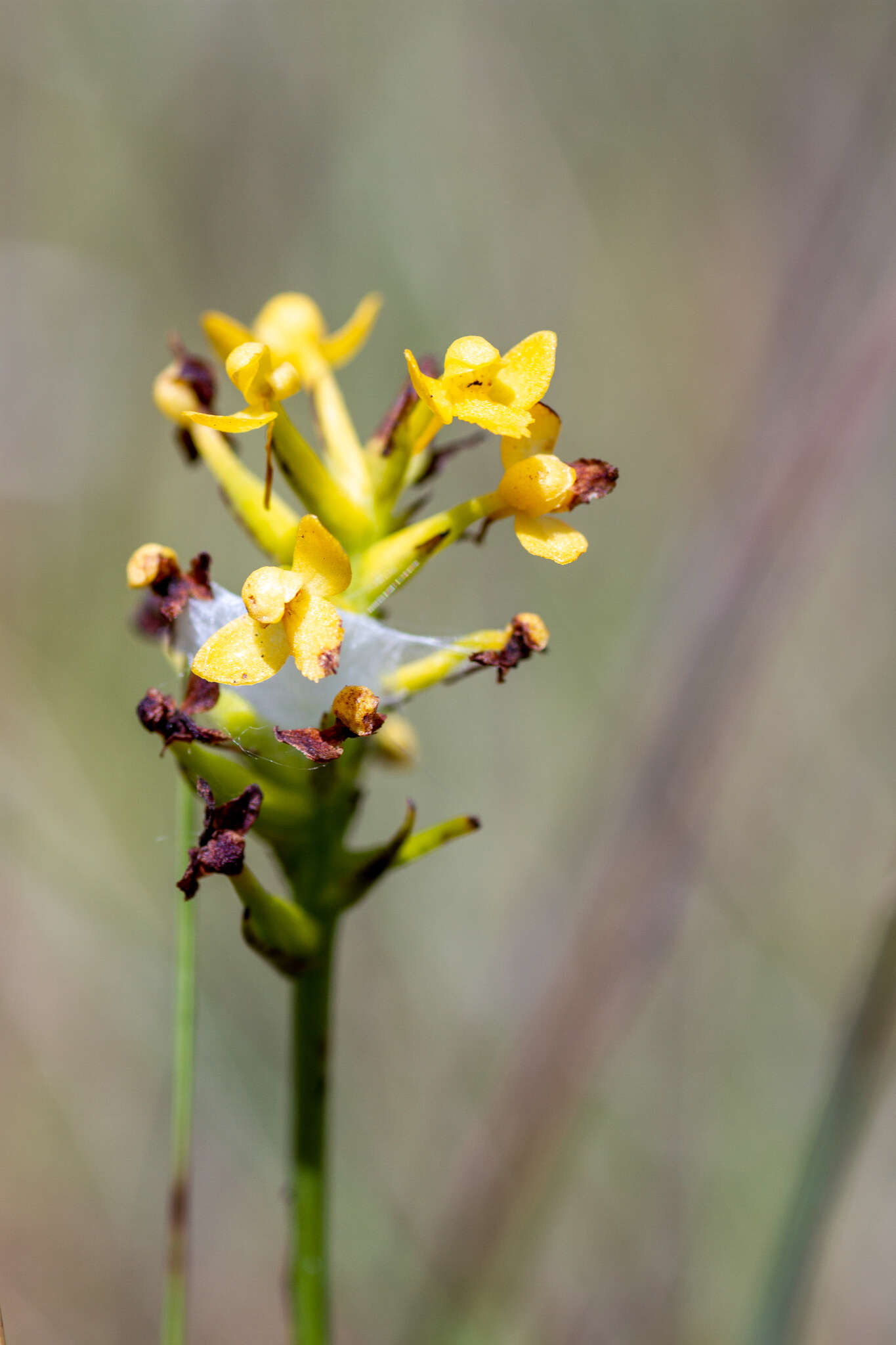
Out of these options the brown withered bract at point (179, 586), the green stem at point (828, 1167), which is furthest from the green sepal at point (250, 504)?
the green stem at point (828, 1167)

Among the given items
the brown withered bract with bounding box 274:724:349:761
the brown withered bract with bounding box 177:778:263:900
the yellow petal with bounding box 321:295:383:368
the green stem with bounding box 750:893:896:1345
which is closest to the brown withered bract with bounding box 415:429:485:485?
the yellow petal with bounding box 321:295:383:368

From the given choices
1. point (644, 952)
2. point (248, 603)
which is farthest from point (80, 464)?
point (248, 603)

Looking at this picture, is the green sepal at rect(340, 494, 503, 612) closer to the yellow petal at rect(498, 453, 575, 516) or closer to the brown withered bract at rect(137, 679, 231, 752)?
Result: the yellow petal at rect(498, 453, 575, 516)

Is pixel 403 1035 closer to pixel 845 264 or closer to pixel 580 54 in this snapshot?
pixel 845 264

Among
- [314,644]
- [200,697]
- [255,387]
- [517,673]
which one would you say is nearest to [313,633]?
[314,644]

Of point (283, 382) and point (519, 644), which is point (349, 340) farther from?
point (519, 644)

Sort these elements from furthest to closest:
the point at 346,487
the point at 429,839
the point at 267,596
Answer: the point at 346,487 → the point at 429,839 → the point at 267,596
